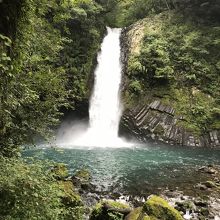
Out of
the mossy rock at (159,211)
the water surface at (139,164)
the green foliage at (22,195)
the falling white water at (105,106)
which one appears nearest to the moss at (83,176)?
the water surface at (139,164)

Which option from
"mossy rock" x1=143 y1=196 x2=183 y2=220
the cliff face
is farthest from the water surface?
"mossy rock" x1=143 y1=196 x2=183 y2=220

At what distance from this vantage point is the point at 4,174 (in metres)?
5.16

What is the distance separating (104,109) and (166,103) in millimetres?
5044

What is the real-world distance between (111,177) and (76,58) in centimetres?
1534

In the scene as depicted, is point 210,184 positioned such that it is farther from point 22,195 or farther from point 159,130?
point 159,130

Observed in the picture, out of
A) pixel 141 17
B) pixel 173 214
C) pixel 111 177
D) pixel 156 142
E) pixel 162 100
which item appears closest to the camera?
pixel 173 214

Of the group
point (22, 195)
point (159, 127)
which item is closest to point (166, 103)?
point (159, 127)

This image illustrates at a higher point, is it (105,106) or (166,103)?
(166,103)

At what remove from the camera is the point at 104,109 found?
24750 mm

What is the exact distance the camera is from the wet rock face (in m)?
21.2

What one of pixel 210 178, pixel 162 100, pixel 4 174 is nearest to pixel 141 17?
pixel 162 100

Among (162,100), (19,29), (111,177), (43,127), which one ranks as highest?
(162,100)

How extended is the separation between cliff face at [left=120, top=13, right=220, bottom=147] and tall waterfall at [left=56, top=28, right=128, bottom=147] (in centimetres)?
85

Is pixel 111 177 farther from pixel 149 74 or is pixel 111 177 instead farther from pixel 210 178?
pixel 149 74
